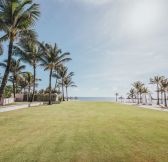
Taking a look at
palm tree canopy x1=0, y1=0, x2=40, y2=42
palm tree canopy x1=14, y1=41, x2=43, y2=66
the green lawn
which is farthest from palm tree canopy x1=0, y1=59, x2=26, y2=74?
the green lawn

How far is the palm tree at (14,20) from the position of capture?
778 inches

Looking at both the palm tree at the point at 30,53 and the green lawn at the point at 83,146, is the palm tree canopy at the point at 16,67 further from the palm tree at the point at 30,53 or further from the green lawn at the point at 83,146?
the green lawn at the point at 83,146

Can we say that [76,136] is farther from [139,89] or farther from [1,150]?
[139,89]

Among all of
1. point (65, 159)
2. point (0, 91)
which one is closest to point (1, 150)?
point (65, 159)

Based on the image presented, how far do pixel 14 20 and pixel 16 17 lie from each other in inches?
14.0

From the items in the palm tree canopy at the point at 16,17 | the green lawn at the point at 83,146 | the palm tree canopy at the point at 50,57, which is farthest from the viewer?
the palm tree canopy at the point at 50,57

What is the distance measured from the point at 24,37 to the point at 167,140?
17.6m

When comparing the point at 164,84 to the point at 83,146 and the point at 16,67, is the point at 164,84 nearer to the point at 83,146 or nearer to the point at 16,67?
the point at 16,67

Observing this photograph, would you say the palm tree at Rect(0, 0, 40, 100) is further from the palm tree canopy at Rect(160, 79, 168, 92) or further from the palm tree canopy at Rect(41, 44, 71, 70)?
the palm tree canopy at Rect(160, 79, 168, 92)

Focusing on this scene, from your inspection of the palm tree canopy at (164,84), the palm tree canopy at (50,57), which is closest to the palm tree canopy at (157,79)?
the palm tree canopy at (164,84)

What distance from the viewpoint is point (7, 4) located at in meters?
19.8

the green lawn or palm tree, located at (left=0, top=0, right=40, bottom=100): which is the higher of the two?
palm tree, located at (left=0, top=0, right=40, bottom=100)

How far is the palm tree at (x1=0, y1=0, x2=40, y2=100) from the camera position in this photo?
778 inches

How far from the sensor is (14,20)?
20.0 meters
